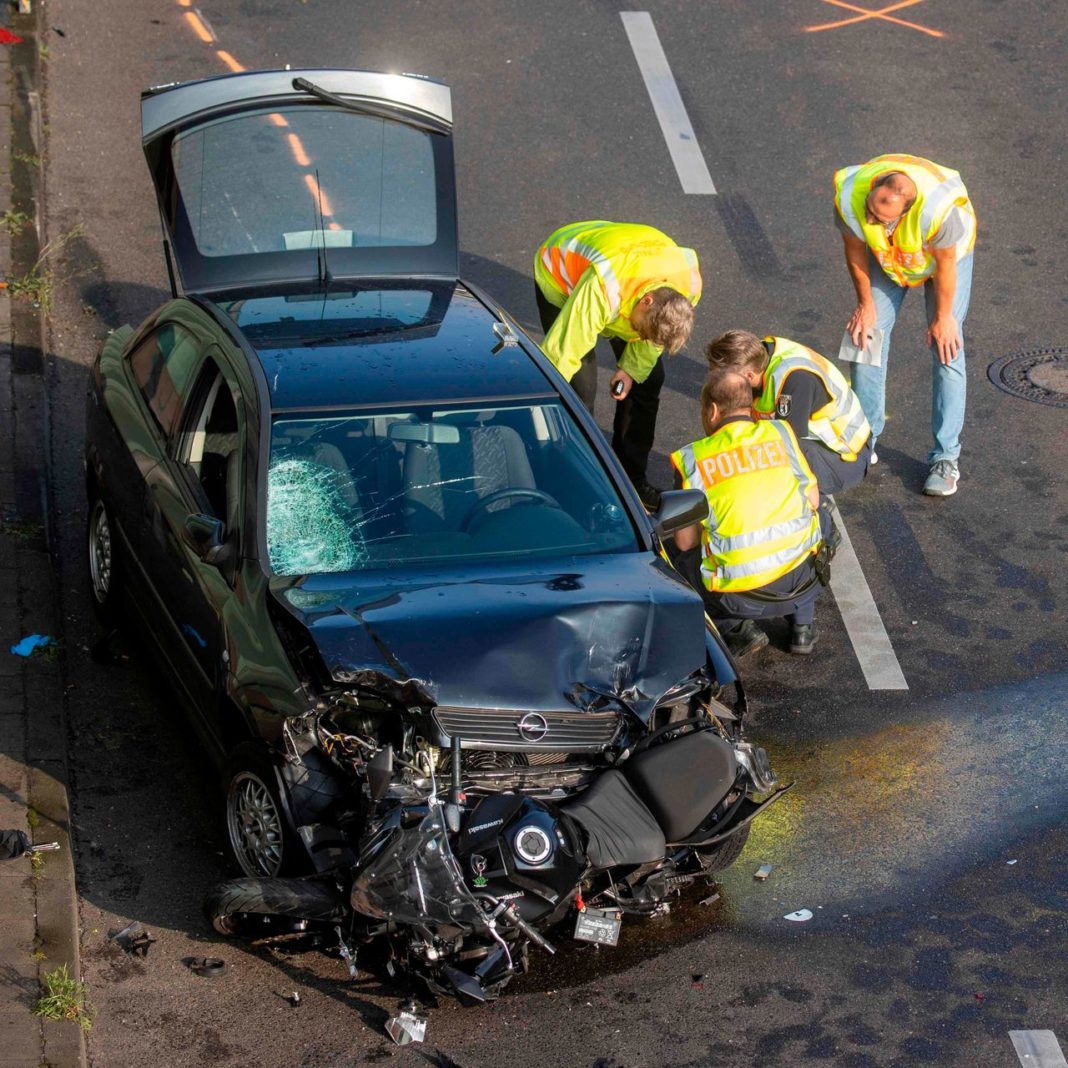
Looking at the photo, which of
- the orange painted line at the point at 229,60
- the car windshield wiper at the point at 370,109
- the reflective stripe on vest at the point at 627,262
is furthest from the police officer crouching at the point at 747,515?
the orange painted line at the point at 229,60

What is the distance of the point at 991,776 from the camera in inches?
279

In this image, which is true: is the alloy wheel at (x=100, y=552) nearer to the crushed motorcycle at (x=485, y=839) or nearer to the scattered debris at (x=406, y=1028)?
the crushed motorcycle at (x=485, y=839)

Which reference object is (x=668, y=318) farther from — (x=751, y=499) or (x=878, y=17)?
(x=878, y=17)

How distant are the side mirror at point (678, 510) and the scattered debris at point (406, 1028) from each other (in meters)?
2.05

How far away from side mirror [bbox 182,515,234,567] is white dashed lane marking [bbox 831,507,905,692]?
3072 mm

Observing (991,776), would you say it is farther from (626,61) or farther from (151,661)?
(626,61)

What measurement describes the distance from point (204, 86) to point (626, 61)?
607 centimetres

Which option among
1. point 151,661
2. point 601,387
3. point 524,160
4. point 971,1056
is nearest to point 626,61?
point 524,160

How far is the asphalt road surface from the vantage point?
5.76 metres

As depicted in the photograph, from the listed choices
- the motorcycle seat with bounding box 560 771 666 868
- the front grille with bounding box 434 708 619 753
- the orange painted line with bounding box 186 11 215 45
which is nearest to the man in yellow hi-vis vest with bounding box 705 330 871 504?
the front grille with bounding box 434 708 619 753

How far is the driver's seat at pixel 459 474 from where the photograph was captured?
6430 millimetres

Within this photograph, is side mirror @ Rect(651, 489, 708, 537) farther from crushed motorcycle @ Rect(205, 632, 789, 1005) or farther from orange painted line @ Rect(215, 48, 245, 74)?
orange painted line @ Rect(215, 48, 245, 74)

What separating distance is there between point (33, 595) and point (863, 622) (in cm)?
389

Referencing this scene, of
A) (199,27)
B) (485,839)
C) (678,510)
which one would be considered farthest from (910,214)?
(199,27)
